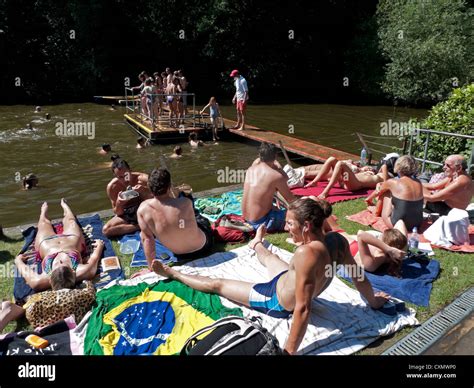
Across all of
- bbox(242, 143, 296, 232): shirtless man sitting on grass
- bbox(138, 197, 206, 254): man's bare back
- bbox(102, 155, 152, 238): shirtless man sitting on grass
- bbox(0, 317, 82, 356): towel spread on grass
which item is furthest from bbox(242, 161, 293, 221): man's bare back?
bbox(0, 317, 82, 356): towel spread on grass

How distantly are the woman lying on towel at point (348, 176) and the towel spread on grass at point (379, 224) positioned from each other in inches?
35.7

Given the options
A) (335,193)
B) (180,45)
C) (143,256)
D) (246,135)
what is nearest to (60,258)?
(143,256)

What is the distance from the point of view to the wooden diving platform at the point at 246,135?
38.5 ft

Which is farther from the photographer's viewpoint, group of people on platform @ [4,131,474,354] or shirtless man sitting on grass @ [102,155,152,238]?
shirtless man sitting on grass @ [102,155,152,238]

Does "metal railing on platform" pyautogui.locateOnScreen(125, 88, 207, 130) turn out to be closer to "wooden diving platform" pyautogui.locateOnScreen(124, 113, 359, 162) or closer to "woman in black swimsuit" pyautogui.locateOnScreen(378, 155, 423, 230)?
"wooden diving platform" pyautogui.locateOnScreen(124, 113, 359, 162)

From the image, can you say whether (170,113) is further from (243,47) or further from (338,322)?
(243,47)

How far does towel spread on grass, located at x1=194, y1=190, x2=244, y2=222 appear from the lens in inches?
278

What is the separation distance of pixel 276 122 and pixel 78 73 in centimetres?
1515

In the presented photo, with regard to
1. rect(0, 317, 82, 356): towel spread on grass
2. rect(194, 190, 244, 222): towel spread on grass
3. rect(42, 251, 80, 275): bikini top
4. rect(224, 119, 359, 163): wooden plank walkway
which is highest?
rect(224, 119, 359, 163): wooden plank walkway

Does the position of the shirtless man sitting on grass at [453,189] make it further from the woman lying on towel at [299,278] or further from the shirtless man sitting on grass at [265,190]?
the woman lying on towel at [299,278]

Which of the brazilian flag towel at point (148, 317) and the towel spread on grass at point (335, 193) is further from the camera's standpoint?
the towel spread on grass at point (335, 193)

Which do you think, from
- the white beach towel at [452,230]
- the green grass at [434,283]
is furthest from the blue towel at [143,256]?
the white beach towel at [452,230]

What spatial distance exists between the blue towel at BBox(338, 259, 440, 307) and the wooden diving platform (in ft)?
20.5

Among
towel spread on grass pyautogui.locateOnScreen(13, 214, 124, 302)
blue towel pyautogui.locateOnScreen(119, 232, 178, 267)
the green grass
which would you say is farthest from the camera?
blue towel pyautogui.locateOnScreen(119, 232, 178, 267)
